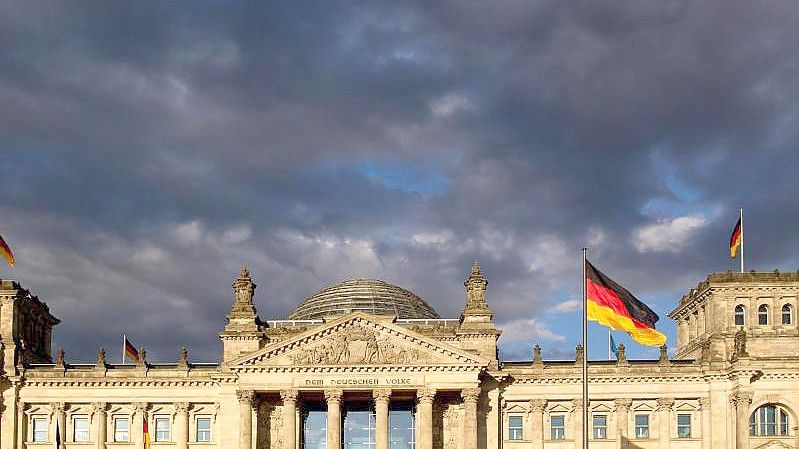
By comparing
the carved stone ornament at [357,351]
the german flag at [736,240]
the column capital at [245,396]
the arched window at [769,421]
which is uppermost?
the german flag at [736,240]

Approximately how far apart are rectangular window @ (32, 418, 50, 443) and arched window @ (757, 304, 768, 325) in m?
65.0

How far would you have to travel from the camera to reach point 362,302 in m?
111

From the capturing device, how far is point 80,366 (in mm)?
104375

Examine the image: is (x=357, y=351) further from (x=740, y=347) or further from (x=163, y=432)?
(x=740, y=347)

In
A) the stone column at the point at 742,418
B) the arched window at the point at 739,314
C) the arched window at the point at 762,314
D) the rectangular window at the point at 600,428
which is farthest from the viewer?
the arched window at the point at 739,314

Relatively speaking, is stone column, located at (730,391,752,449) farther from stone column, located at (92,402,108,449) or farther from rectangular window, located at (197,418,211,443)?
stone column, located at (92,402,108,449)

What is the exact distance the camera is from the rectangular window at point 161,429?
102625mm

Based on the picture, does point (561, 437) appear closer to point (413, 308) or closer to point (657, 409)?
point (657, 409)

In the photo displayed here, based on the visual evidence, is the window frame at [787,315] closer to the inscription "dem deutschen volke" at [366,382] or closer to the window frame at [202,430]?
the inscription "dem deutschen volke" at [366,382]

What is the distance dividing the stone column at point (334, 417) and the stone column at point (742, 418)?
34530 millimetres

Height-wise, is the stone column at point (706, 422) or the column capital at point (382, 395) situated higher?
the column capital at point (382, 395)

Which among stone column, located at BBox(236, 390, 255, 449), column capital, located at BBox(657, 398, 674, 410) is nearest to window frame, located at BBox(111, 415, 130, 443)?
stone column, located at BBox(236, 390, 255, 449)

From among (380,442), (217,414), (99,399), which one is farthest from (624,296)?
(99,399)

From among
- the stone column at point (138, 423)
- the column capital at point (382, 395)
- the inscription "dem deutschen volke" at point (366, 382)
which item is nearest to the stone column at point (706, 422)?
the inscription "dem deutschen volke" at point (366, 382)
